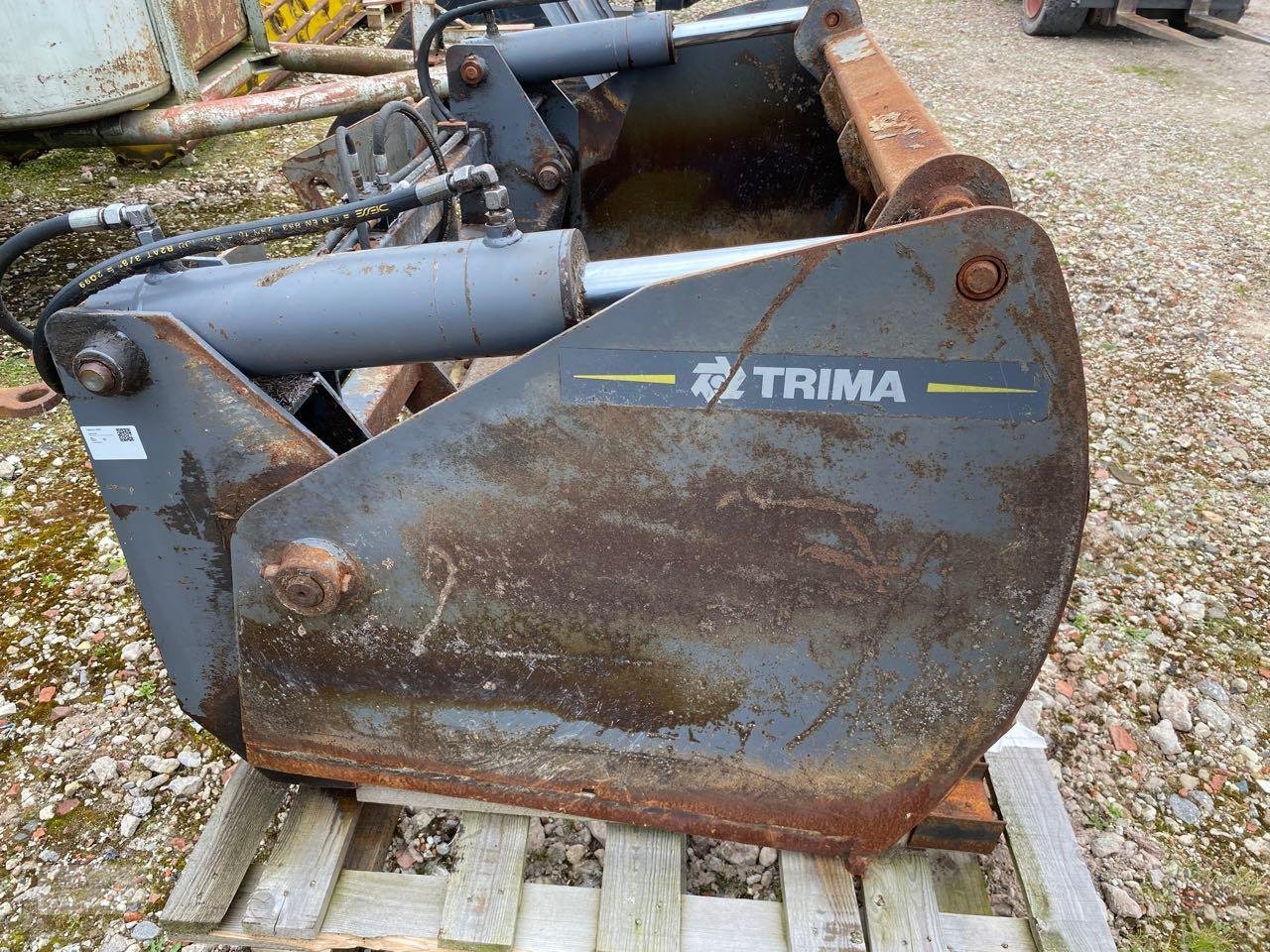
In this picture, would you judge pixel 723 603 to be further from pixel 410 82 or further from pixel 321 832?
pixel 410 82

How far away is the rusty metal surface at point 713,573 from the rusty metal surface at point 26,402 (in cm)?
238

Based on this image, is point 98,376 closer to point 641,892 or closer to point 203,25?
point 641,892

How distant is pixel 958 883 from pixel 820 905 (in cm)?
31

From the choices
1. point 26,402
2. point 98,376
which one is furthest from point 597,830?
point 26,402

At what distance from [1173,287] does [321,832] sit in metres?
4.63

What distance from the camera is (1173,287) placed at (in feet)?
14.5

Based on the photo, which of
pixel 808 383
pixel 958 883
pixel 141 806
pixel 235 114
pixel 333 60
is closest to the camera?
pixel 808 383

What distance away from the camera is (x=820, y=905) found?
1637mm

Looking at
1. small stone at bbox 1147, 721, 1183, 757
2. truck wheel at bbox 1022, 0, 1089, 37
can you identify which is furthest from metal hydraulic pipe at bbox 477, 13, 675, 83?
truck wheel at bbox 1022, 0, 1089, 37

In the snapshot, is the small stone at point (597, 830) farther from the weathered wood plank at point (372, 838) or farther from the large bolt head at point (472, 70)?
the large bolt head at point (472, 70)

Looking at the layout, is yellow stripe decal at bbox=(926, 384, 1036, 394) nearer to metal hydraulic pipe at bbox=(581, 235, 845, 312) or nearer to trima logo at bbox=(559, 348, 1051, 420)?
trima logo at bbox=(559, 348, 1051, 420)

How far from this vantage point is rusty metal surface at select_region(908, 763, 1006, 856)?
Result: 1.62 meters

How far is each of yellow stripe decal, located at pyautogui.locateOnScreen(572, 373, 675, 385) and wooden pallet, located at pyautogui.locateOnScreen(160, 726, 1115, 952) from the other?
993mm

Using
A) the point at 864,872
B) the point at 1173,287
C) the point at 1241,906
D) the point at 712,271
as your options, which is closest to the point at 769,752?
the point at 864,872
